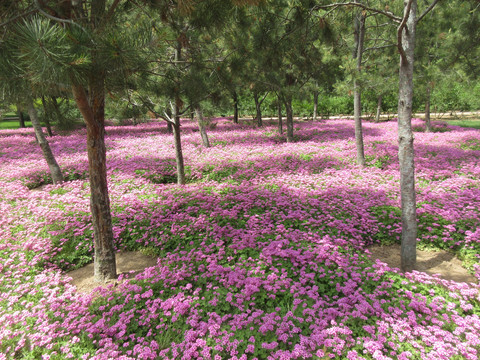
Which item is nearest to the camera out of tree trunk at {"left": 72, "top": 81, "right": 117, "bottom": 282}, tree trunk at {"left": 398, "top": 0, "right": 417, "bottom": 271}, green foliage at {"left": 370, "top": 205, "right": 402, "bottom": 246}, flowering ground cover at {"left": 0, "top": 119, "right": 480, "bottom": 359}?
flowering ground cover at {"left": 0, "top": 119, "right": 480, "bottom": 359}

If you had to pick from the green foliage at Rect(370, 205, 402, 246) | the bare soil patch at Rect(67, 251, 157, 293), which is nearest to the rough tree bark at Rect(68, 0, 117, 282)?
the bare soil patch at Rect(67, 251, 157, 293)

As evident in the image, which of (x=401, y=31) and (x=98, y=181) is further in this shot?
(x=98, y=181)

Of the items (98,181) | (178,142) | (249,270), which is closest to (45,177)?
(178,142)

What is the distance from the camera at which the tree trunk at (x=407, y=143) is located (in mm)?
4656

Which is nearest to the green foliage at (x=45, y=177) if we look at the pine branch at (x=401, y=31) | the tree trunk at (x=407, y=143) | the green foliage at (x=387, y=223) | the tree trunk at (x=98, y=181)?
the tree trunk at (x=98, y=181)

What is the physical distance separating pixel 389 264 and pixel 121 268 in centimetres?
592

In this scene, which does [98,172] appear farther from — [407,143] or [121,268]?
[407,143]

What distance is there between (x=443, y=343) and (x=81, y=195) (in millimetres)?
10168

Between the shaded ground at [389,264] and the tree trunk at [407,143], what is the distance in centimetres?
52

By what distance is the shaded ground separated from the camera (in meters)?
4.93

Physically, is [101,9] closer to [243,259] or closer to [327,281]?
[243,259]

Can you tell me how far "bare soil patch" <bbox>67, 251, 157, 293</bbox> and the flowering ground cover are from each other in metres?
0.20

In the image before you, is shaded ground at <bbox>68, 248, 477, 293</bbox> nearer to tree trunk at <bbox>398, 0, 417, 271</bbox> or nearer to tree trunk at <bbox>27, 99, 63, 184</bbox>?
tree trunk at <bbox>398, 0, 417, 271</bbox>

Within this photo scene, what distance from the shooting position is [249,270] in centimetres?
471
